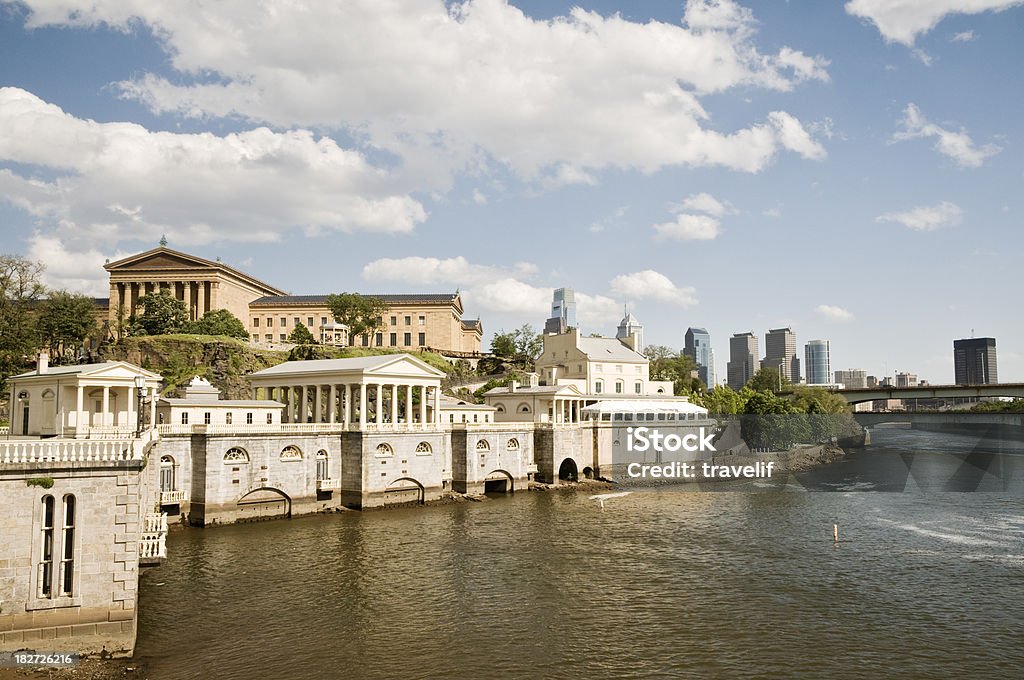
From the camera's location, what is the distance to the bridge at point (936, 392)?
13538cm

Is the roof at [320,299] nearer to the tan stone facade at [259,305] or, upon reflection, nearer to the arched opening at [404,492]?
the tan stone facade at [259,305]

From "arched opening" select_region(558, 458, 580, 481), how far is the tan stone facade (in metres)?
51.1

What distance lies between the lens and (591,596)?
37.8 m

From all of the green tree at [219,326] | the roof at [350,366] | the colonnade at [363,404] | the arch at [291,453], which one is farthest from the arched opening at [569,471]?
the green tree at [219,326]

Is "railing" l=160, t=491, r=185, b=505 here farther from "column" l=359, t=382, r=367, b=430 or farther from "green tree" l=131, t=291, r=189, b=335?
"green tree" l=131, t=291, r=189, b=335

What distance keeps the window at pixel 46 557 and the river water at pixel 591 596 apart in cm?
477

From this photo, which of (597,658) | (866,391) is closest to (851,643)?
(597,658)

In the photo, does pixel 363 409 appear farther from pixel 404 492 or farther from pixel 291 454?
pixel 404 492

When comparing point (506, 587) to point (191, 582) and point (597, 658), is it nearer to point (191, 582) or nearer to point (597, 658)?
point (597, 658)

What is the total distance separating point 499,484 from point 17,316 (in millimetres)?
59918

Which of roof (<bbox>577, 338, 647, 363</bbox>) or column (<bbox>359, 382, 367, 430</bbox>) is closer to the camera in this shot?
column (<bbox>359, 382, 367, 430</bbox>)

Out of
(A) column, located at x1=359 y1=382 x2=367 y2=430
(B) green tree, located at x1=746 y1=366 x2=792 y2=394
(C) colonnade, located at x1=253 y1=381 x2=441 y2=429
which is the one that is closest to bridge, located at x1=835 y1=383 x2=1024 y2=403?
(B) green tree, located at x1=746 y1=366 x2=792 y2=394

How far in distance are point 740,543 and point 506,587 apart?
1929 centimetres

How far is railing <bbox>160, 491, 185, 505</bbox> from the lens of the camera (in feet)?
170
